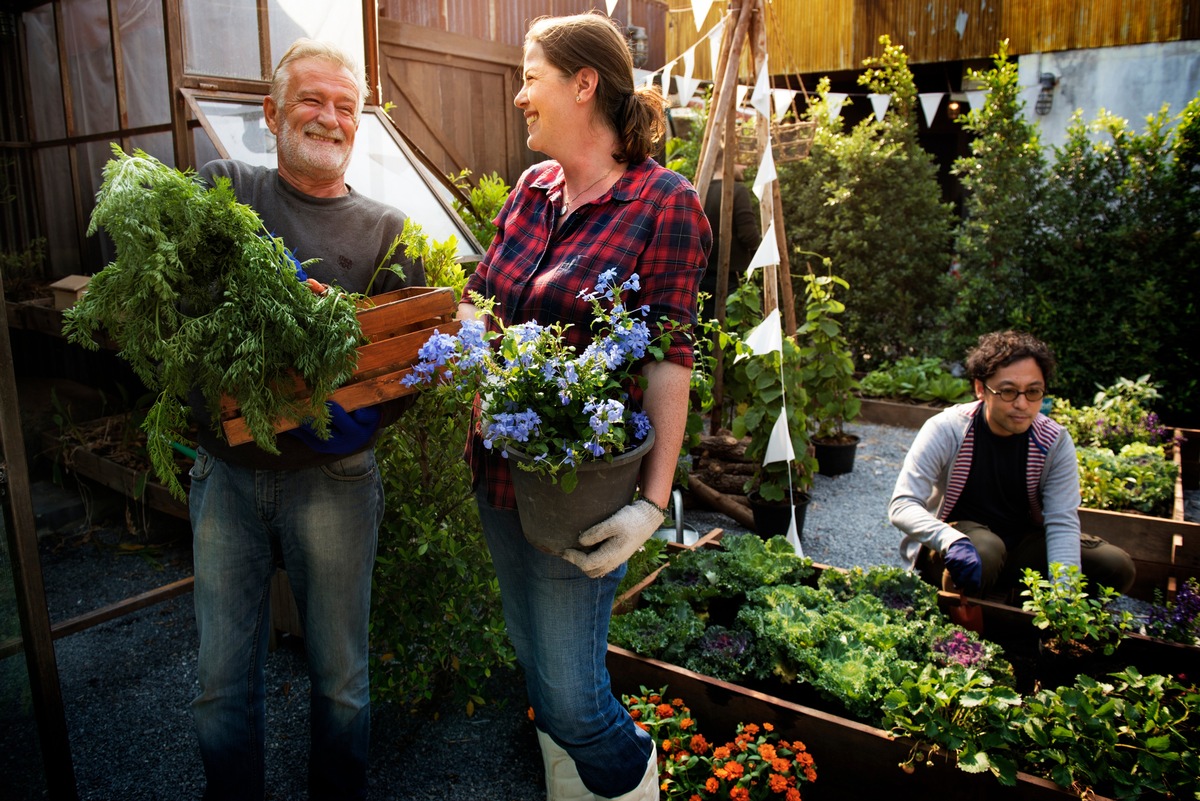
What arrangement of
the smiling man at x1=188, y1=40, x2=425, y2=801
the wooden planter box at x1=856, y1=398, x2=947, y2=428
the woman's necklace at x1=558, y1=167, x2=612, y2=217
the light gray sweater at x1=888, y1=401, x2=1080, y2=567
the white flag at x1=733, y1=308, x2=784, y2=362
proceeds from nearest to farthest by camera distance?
the woman's necklace at x1=558, y1=167, x2=612, y2=217 → the smiling man at x1=188, y1=40, x2=425, y2=801 → the light gray sweater at x1=888, y1=401, x2=1080, y2=567 → the white flag at x1=733, y1=308, x2=784, y2=362 → the wooden planter box at x1=856, y1=398, x2=947, y2=428

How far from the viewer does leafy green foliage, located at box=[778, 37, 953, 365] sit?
24.9ft

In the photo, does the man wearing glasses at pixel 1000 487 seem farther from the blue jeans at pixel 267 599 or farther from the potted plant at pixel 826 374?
the blue jeans at pixel 267 599

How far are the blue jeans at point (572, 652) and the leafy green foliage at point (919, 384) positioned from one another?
545 cm

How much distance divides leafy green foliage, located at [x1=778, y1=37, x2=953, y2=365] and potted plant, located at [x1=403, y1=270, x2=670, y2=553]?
6.55 metres

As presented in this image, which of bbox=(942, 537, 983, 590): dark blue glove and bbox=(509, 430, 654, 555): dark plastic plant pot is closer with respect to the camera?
bbox=(509, 430, 654, 555): dark plastic plant pot

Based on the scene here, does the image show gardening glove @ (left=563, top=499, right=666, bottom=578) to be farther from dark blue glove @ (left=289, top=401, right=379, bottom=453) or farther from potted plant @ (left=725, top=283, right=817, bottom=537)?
potted plant @ (left=725, top=283, right=817, bottom=537)

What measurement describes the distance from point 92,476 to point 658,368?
147 inches

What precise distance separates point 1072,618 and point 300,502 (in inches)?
85.3

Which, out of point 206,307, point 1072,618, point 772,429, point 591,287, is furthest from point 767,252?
point 206,307

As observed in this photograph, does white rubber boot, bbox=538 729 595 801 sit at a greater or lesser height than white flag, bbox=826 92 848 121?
lesser

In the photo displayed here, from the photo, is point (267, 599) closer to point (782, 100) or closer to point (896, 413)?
point (782, 100)

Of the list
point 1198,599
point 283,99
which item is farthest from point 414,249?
point 1198,599

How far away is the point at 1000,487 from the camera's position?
10.8ft

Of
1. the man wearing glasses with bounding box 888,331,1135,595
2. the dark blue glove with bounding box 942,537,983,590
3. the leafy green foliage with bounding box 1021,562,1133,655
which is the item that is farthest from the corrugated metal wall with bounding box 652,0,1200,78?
the leafy green foliage with bounding box 1021,562,1133,655
